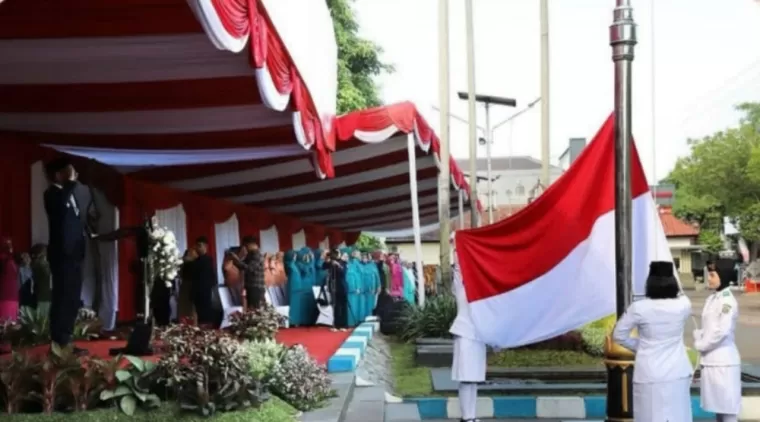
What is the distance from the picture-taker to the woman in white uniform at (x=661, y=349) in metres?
6.28

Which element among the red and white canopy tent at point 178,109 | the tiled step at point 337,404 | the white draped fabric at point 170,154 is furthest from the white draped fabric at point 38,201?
the tiled step at point 337,404

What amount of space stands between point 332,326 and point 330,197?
16.1 feet

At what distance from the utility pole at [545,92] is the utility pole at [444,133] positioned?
210cm

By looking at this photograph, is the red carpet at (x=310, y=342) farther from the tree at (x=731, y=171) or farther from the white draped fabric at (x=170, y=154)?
the tree at (x=731, y=171)

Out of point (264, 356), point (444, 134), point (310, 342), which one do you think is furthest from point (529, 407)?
point (444, 134)

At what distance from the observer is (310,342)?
12.6 meters

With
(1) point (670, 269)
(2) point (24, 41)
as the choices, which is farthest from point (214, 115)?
(1) point (670, 269)

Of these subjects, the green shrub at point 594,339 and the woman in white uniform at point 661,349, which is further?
the green shrub at point 594,339

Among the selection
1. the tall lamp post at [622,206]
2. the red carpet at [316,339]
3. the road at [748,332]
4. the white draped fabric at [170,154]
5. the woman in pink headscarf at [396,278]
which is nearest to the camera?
the tall lamp post at [622,206]

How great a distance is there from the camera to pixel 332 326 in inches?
611

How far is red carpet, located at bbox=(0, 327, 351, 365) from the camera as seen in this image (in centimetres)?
930

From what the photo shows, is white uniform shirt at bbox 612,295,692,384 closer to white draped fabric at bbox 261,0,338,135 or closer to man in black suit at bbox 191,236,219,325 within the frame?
white draped fabric at bbox 261,0,338,135

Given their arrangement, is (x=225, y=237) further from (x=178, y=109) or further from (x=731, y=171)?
(x=731, y=171)

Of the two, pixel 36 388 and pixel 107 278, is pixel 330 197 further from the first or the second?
pixel 36 388
